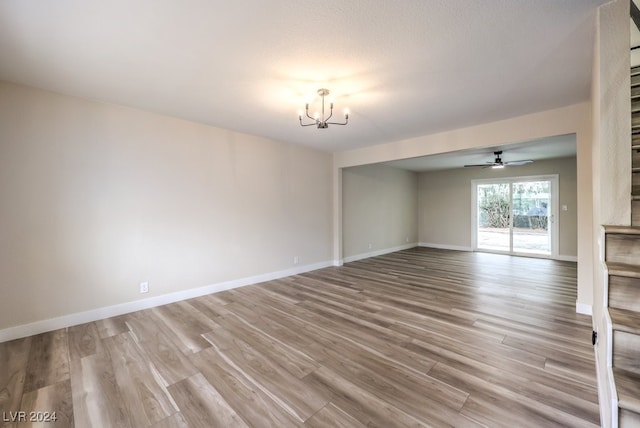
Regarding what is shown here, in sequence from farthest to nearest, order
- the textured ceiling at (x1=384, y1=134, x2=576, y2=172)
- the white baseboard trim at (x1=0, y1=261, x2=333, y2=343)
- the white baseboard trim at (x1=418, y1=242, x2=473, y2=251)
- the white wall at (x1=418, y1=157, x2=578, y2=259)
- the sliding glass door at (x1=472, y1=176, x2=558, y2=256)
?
the white baseboard trim at (x1=418, y1=242, x2=473, y2=251) < the sliding glass door at (x1=472, y1=176, x2=558, y2=256) < the white wall at (x1=418, y1=157, x2=578, y2=259) < the textured ceiling at (x1=384, y1=134, x2=576, y2=172) < the white baseboard trim at (x1=0, y1=261, x2=333, y2=343)

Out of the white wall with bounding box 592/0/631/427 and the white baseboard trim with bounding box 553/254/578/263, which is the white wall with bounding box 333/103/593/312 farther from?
the white baseboard trim with bounding box 553/254/578/263

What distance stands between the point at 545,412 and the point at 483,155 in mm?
5610

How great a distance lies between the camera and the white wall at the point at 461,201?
20.8 ft

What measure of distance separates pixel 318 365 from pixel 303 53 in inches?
100

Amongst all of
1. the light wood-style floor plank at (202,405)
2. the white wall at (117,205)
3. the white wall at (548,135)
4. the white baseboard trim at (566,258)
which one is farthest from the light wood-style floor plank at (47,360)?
the white baseboard trim at (566,258)

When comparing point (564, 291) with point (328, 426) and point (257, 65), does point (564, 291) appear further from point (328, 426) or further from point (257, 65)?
point (257, 65)

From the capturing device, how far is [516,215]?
7.13 m

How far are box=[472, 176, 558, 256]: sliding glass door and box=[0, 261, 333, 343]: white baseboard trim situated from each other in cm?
644

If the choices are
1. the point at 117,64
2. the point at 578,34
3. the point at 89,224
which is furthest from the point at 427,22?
the point at 89,224

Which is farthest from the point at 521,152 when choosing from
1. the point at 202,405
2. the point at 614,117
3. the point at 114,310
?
the point at 114,310

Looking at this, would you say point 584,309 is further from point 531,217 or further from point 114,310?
A: point 114,310

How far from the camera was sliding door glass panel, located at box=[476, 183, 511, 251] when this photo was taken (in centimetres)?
729

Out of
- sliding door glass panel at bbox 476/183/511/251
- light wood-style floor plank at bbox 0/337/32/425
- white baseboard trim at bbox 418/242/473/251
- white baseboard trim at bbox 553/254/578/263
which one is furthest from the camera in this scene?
white baseboard trim at bbox 418/242/473/251

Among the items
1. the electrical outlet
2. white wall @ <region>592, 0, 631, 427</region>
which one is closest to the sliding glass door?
white wall @ <region>592, 0, 631, 427</region>
